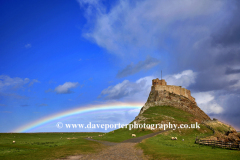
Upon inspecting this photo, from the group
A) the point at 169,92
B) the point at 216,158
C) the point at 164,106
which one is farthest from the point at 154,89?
the point at 216,158

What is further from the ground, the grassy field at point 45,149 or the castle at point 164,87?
the castle at point 164,87

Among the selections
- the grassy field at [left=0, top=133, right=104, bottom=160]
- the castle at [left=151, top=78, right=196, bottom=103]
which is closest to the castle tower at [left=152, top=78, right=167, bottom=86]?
the castle at [left=151, top=78, right=196, bottom=103]

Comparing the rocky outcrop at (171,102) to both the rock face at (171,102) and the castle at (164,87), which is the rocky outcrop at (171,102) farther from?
the castle at (164,87)

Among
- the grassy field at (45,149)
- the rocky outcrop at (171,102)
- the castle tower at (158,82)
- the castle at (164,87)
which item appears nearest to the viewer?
the grassy field at (45,149)

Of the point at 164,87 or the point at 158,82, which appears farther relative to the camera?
the point at 158,82

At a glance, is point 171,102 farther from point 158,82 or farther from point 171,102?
point 158,82

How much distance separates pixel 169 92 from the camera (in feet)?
457

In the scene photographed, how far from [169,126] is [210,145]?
123 feet

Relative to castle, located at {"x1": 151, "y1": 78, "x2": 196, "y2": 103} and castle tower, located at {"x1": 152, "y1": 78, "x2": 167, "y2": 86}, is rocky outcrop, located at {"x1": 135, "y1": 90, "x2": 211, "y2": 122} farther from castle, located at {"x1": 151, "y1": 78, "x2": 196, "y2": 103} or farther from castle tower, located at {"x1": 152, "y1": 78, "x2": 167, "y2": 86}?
castle tower, located at {"x1": 152, "y1": 78, "x2": 167, "y2": 86}

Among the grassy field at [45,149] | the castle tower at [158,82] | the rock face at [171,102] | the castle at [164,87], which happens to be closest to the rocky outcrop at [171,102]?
the rock face at [171,102]

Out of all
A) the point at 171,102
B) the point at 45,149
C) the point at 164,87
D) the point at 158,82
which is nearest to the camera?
the point at 45,149

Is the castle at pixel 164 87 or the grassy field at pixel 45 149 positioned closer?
the grassy field at pixel 45 149

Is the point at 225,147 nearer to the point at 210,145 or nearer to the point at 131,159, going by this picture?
the point at 210,145

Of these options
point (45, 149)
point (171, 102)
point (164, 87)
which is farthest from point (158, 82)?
point (45, 149)
